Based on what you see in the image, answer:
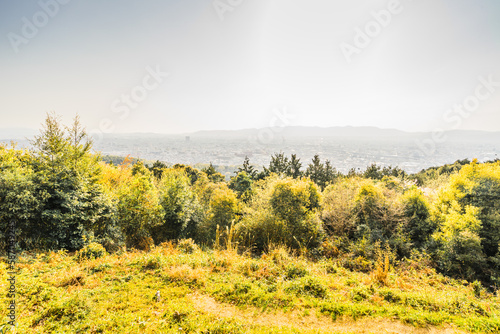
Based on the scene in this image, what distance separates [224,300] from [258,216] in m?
5.33

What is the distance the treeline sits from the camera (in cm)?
675

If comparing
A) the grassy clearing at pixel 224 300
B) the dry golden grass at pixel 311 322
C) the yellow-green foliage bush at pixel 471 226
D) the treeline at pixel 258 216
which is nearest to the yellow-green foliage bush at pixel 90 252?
the grassy clearing at pixel 224 300

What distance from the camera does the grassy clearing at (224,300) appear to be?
3619mm

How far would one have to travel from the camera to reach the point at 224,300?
4.46m

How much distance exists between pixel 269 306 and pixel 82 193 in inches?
300

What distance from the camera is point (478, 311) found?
4.51 meters

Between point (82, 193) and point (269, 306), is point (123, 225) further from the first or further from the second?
point (269, 306)

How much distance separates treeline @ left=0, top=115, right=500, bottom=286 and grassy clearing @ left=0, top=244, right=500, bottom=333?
1488 millimetres

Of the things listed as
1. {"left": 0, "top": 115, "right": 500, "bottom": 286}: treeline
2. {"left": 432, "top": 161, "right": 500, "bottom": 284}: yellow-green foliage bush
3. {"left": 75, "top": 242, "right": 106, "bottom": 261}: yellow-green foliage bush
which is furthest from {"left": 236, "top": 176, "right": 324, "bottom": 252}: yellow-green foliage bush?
{"left": 75, "top": 242, "right": 106, "bottom": 261}: yellow-green foliage bush

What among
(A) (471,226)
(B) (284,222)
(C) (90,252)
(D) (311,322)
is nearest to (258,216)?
(B) (284,222)

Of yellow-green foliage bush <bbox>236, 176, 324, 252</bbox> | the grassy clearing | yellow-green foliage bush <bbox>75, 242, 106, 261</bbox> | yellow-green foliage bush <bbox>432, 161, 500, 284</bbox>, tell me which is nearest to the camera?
the grassy clearing

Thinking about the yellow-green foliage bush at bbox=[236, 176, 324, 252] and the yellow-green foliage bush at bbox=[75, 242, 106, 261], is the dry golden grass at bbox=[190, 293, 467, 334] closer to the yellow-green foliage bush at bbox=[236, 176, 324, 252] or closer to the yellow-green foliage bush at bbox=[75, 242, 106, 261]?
the yellow-green foliage bush at bbox=[75, 242, 106, 261]

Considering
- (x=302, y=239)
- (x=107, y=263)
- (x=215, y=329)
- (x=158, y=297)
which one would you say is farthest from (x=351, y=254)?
(x=107, y=263)

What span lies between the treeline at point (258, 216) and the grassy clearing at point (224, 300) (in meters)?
1.49
